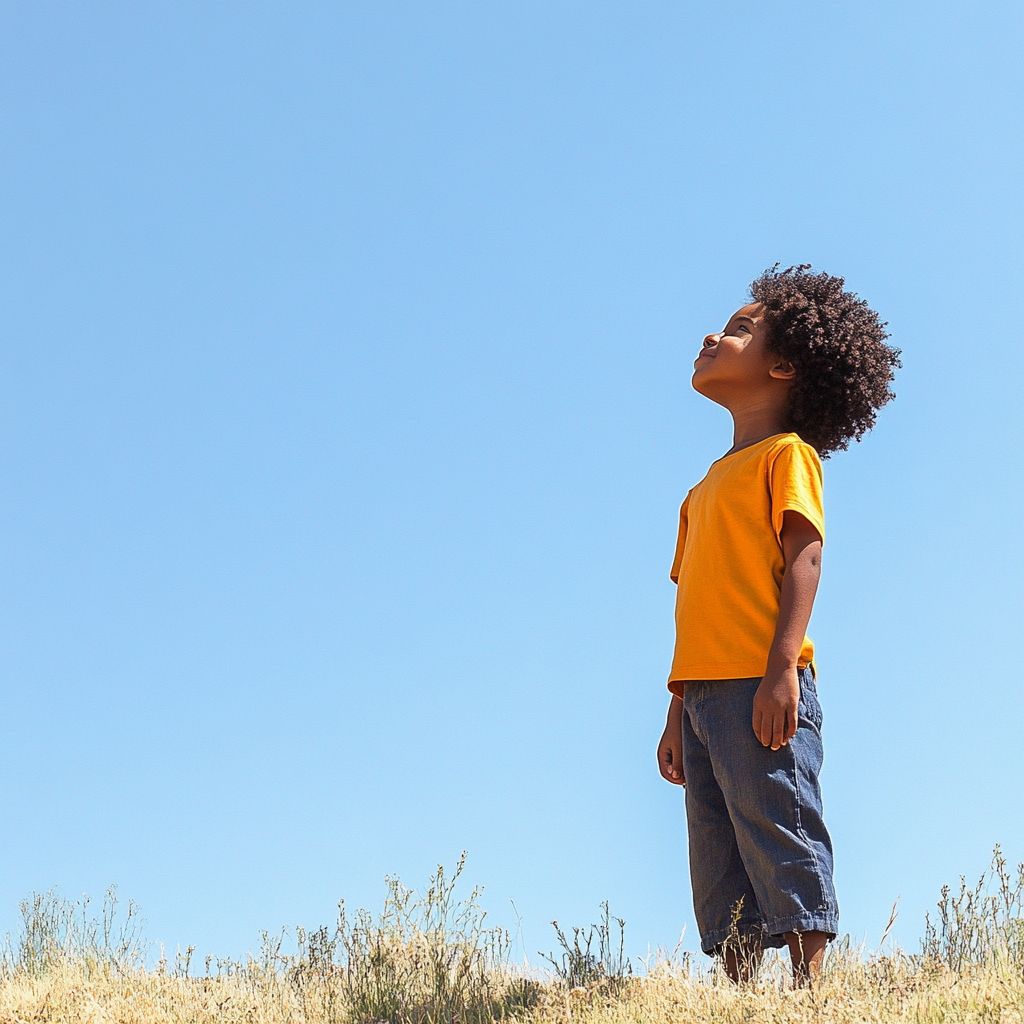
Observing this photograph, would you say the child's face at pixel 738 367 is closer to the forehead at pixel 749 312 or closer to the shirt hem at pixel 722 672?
the forehead at pixel 749 312

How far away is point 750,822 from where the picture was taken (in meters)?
3.20

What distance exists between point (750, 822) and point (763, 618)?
596 mm

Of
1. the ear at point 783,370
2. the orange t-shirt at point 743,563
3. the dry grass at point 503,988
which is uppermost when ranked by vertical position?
the ear at point 783,370

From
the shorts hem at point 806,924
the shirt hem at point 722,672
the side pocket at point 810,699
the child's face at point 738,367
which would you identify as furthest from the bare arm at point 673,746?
the child's face at point 738,367

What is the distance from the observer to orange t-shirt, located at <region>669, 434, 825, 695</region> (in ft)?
11.1

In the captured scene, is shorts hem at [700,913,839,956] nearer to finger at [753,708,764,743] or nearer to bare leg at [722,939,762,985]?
bare leg at [722,939,762,985]

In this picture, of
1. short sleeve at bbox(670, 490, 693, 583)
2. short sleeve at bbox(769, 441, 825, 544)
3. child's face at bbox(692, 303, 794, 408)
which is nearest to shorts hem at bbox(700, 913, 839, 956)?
short sleeve at bbox(769, 441, 825, 544)

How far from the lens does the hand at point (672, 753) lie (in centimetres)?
376

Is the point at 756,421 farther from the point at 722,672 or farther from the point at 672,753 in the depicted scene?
the point at 672,753

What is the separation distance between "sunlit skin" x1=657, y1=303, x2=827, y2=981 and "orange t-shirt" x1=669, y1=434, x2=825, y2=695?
0.25 ft

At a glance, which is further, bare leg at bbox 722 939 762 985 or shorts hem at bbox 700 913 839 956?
bare leg at bbox 722 939 762 985

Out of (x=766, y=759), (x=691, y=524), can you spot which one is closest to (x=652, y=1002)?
(x=766, y=759)

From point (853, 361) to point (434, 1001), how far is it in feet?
8.38

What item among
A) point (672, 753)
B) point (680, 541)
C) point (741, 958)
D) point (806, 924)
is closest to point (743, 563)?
point (680, 541)
